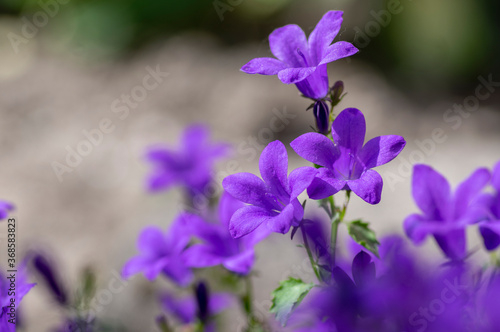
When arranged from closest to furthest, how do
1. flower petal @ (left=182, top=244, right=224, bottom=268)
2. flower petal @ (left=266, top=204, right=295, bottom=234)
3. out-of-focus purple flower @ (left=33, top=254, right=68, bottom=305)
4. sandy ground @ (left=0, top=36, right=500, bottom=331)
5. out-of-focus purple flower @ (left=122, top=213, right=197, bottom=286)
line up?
flower petal @ (left=266, top=204, right=295, bottom=234), flower petal @ (left=182, top=244, right=224, bottom=268), out-of-focus purple flower @ (left=122, top=213, right=197, bottom=286), out-of-focus purple flower @ (left=33, top=254, right=68, bottom=305), sandy ground @ (left=0, top=36, right=500, bottom=331)

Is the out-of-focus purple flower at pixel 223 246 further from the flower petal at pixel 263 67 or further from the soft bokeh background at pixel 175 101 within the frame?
the soft bokeh background at pixel 175 101

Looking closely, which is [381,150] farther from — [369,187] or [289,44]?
[289,44]

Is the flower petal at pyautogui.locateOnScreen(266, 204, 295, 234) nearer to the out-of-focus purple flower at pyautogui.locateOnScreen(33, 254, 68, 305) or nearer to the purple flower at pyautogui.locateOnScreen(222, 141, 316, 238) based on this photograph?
the purple flower at pyautogui.locateOnScreen(222, 141, 316, 238)

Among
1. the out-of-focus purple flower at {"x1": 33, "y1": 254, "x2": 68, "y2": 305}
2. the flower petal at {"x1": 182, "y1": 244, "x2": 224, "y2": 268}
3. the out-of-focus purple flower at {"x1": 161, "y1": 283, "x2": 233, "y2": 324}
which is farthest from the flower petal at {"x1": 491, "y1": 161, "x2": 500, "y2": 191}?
the out-of-focus purple flower at {"x1": 33, "y1": 254, "x2": 68, "y2": 305}

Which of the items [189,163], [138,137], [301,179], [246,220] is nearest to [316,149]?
[301,179]

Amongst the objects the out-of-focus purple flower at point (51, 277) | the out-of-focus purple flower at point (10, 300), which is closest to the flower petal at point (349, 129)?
the out-of-focus purple flower at point (10, 300)

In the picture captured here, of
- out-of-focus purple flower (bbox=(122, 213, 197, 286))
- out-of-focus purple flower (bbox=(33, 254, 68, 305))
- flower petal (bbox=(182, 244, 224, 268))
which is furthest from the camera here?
out-of-focus purple flower (bbox=(33, 254, 68, 305))

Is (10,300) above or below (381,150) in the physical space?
below

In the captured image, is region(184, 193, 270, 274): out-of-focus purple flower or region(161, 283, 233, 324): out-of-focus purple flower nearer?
region(184, 193, 270, 274): out-of-focus purple flower
